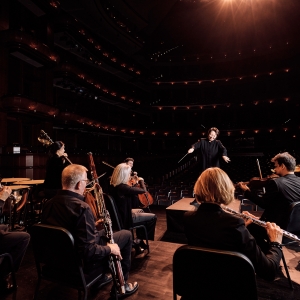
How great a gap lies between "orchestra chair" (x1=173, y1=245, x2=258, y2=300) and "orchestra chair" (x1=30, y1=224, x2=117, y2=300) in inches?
27.2

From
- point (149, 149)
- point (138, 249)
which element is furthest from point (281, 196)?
point (149, 149)

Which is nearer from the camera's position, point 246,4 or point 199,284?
point 199,284

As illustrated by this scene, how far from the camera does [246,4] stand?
16234 mm

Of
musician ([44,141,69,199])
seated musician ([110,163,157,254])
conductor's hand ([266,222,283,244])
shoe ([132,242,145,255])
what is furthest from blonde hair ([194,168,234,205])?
musician ([44,141,69,199])

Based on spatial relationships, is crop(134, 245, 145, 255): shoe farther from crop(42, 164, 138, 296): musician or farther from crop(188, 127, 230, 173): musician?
crop(188, 127, 230, 173): musician

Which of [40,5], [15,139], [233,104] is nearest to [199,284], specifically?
[15,139]

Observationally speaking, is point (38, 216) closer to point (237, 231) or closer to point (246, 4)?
point (237, 231)

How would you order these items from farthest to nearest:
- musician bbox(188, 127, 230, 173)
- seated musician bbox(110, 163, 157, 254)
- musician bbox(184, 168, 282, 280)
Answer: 1. musician bbox(188, 127, 230, 173)
2. seated musician bbox(110, 163, 157, 254)
3. musician bbox(184, 168, 282, 280)

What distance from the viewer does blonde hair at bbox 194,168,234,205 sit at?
1.32 metres

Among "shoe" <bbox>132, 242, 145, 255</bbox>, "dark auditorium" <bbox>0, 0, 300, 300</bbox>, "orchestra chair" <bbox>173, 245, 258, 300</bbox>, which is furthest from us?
"shoe" <bbox>132, 242, 145, 255</bbox>

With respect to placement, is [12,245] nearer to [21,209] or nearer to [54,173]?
[54,173]

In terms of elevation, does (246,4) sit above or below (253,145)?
above

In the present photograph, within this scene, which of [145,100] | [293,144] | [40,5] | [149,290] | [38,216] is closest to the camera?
[149,290]

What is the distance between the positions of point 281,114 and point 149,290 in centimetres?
2221
